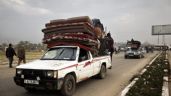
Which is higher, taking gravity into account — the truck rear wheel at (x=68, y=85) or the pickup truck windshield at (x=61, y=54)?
the pickup truck windshield at (x=61, y=54)

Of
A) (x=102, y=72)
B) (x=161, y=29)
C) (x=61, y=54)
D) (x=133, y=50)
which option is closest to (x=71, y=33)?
(x=61, y=54)

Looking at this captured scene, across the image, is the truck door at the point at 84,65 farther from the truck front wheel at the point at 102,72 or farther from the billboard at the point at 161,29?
the billboard at the point at 161,29

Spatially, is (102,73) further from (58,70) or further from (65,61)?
(58,70)

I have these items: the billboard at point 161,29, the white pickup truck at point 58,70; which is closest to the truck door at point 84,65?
the white pickup truck at point 58,70

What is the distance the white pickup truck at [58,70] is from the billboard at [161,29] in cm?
7063

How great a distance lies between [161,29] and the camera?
78.0m

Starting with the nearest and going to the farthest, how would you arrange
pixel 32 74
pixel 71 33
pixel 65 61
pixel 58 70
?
pixel 58 70 < pixel 32 74 < pixel 65 61 < pixel 71 33

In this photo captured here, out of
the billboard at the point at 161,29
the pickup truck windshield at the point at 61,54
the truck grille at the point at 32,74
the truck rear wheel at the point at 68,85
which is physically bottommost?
the truck rear wheel at the point at 68,85

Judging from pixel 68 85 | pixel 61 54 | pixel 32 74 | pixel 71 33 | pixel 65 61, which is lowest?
pixel 68 85

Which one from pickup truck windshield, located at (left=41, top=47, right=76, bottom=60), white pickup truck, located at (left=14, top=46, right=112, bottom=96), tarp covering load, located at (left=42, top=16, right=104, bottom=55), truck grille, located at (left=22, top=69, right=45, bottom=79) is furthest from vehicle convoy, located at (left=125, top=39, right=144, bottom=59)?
truck grille, located at (left=22, top=69, right=45, bottom=79)

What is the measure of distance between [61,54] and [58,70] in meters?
1.86

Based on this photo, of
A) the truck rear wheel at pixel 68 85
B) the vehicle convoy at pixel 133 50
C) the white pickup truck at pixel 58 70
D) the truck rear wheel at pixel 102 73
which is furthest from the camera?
the vehicle convoy at pixel 133 50

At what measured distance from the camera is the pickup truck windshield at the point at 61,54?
9.20m

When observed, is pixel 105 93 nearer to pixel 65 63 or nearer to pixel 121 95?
pixel 121 95
